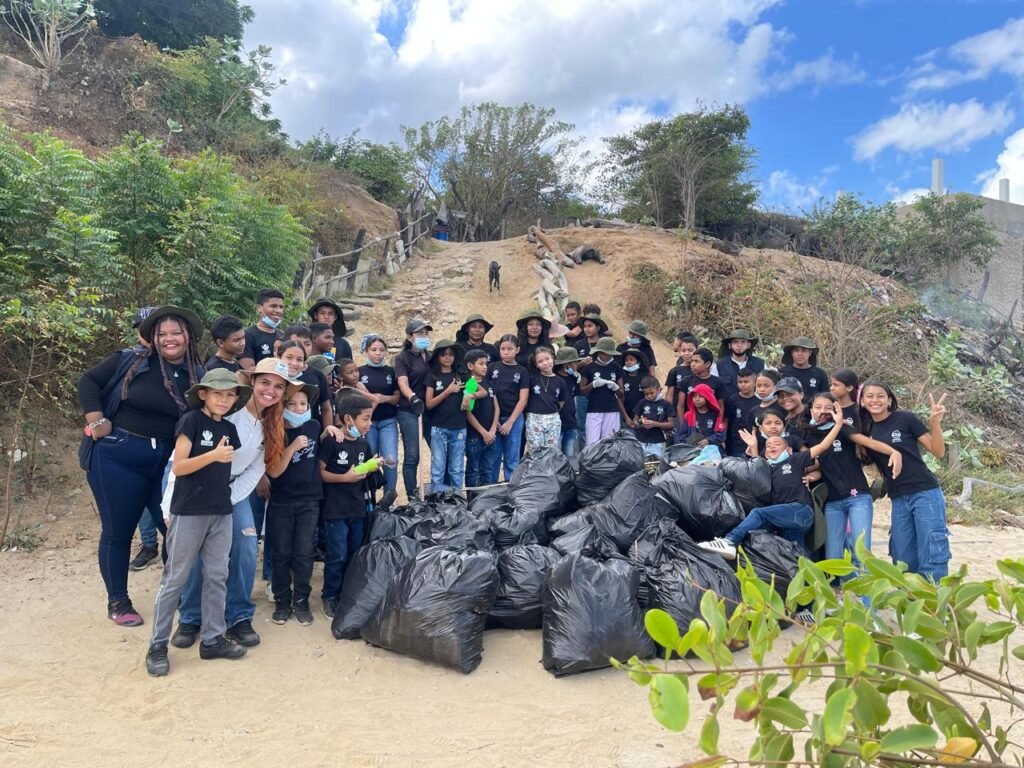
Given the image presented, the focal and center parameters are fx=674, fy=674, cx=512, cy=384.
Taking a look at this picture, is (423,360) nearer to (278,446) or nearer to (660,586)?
(278,446)

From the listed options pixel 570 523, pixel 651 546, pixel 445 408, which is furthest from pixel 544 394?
pixel 651 546

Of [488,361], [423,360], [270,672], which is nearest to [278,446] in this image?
[270,672]

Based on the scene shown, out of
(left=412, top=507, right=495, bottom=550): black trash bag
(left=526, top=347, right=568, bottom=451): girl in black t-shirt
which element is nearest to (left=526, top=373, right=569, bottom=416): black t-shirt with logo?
(left=526, top=347, right=568, bottom=451): girl in black t-shirt

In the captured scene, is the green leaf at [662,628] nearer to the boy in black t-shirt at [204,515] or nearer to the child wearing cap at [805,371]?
the boy in black t-shirt at [204,515]

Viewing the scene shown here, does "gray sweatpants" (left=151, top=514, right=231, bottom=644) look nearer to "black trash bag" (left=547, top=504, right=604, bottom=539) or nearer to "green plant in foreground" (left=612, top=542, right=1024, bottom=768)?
"black trash bag" (left=547, top=504, right=604, bottom=539)

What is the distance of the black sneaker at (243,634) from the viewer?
10.5 ft

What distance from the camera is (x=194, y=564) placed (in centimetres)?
309

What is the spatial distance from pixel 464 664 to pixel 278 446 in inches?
54.1

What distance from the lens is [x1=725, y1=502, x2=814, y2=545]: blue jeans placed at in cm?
373

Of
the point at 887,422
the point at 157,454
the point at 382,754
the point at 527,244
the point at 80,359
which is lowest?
the point at 382,754

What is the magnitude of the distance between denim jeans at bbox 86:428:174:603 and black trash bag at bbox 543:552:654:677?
6.69 feet

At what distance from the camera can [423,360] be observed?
5.18m

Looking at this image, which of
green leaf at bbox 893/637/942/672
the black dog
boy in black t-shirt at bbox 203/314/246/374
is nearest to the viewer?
green leaf at bbox 893/637/942/672

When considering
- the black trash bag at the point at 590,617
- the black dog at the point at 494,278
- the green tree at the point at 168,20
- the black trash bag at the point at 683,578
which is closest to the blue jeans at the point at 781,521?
the black trash bag at the point at 683,578
